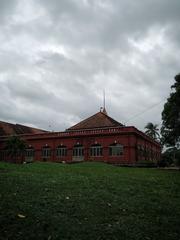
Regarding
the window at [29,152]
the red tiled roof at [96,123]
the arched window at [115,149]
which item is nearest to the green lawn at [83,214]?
the arched window at [115,149]

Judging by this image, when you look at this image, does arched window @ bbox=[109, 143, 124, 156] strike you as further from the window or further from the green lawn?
the green lawn

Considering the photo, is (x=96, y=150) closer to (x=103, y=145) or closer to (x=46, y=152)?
(x=103, y=145)

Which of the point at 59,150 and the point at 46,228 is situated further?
the point at 59,150

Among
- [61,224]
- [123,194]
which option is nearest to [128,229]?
[61,224]

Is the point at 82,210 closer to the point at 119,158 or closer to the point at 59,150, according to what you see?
the point at 119,158

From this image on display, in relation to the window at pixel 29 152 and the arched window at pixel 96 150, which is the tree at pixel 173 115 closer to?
the arched window at pixel 96 150

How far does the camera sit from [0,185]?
8922 millimetres

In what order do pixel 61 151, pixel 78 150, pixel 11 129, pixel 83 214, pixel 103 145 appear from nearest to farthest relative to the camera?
pixel 83 214 < pixel 103 145 < pixel 78 150 < pixel 61 151 < pixel 11 129

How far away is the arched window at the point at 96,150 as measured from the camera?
39625 millimetres

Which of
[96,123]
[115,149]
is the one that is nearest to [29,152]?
[96,123]

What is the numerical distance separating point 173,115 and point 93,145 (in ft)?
52.7

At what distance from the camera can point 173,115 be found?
26.3 m

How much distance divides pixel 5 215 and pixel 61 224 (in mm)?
1161

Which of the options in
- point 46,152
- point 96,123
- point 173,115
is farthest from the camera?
point 96,123
